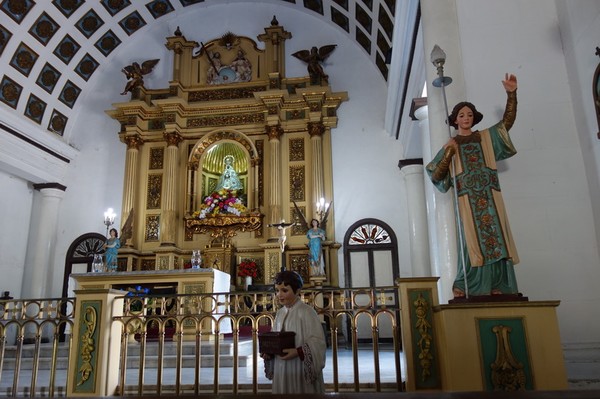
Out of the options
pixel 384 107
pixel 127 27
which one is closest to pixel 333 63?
pixel 384 107

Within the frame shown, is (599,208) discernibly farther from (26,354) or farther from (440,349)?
(26,354)

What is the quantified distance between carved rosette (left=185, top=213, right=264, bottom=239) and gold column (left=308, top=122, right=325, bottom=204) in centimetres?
144

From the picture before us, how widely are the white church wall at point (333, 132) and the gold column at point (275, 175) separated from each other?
131cm

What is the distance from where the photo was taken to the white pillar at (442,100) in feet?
15.5

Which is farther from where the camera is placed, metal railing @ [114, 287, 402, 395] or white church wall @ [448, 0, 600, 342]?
white church wall @ [448, 0, 600, 342]

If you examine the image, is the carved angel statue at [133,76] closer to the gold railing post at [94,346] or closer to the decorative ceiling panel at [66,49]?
the decorative ceiling panel at [66,49]

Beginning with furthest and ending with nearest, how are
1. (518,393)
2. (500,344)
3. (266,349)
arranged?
1. (500,344)
2. (266,349)
3. (518,393)

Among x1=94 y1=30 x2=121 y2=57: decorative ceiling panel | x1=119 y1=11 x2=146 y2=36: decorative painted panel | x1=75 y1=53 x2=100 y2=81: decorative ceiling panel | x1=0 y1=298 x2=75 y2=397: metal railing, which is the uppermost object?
x1=119 y1=11 x2=146 y2=36: decorative painted panel

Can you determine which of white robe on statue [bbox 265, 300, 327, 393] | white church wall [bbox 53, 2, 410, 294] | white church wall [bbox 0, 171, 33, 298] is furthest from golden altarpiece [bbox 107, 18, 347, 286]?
white robe on statue [bbox 265, 300, 327, 393]

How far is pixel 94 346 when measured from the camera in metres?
4.84

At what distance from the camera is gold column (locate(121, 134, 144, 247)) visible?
11.4m

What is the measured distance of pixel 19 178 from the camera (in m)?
11.4

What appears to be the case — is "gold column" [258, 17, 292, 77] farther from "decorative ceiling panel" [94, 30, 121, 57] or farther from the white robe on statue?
the white robe on statue

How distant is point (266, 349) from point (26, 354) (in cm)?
609
